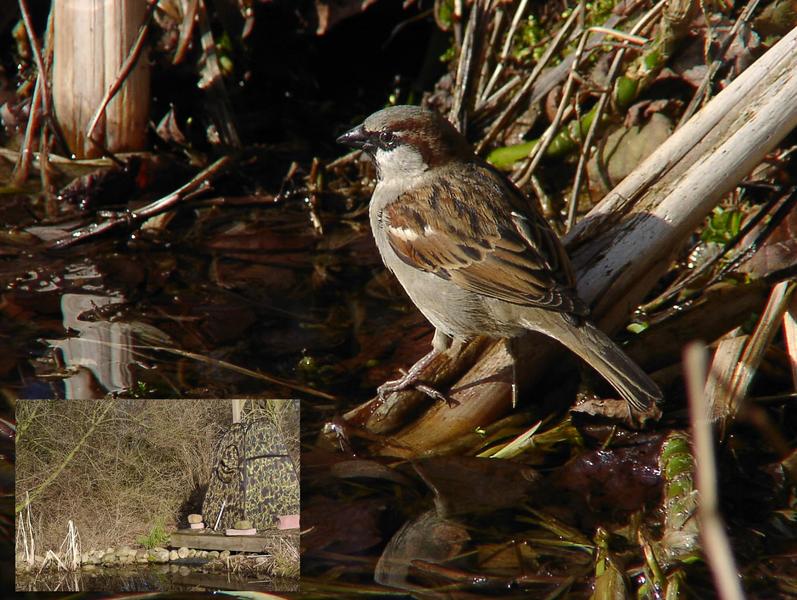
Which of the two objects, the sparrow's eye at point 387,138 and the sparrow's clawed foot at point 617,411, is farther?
the sparrow's eye at point 387,138

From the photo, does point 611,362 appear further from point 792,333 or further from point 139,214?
point 139,214

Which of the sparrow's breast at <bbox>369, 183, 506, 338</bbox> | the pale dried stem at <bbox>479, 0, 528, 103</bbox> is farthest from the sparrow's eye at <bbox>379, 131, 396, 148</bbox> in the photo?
the pale dried stem at <bbox>479, 0, 528, 103</bbox>

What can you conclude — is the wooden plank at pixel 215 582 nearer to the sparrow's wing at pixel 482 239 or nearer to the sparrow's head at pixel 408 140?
the sparrow's wing at pixel 482 239

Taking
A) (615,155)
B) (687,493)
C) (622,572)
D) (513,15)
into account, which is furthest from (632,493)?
(513,15)

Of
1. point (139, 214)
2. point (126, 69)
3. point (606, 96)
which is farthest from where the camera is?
point (126, 69)

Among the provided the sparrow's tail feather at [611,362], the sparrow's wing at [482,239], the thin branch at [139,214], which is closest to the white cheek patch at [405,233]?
the sparrow's wing at [482,239]

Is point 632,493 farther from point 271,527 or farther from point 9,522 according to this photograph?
point 9,522

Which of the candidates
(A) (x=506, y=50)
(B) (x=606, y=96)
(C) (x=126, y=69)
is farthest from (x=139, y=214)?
(B) (x=606, y=96)
